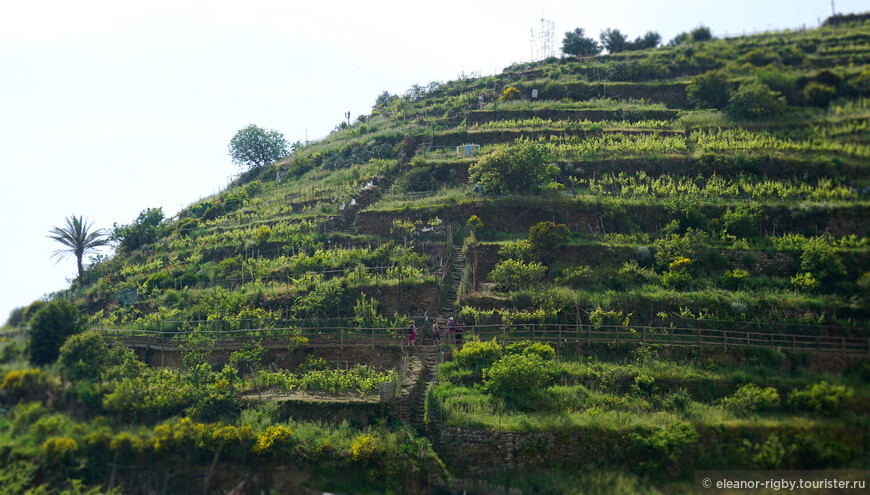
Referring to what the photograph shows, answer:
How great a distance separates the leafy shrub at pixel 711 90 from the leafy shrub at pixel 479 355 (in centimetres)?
2252

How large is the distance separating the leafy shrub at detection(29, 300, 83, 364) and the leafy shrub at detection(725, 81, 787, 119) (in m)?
30.2

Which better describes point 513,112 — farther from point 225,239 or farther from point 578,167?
point 225,239

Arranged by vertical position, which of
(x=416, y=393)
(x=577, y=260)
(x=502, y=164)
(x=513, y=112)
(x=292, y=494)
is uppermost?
(x=513, y=112)

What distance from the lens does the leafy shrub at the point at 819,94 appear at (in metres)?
20.6

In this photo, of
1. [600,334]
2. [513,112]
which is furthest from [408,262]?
[513,112]

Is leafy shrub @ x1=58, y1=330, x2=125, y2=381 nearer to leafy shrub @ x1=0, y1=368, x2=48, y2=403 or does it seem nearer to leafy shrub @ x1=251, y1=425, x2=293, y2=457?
leafy shrub @ x1=0, y1=368, x2=48, y2=403

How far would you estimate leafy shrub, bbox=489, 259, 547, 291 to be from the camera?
89.6 ft

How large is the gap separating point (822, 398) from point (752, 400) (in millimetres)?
2974

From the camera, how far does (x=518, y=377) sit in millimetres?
21250

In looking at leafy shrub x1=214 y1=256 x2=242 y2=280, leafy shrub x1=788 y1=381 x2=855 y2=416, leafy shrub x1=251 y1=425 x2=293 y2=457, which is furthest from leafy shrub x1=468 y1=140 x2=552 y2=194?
leafy shrub x1=251 y1=425 x2=293 y2=457

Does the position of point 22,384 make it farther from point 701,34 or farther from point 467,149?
point 701,34

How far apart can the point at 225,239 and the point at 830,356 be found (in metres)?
33.6

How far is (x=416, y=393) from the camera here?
2220cm

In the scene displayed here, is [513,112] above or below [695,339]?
above
